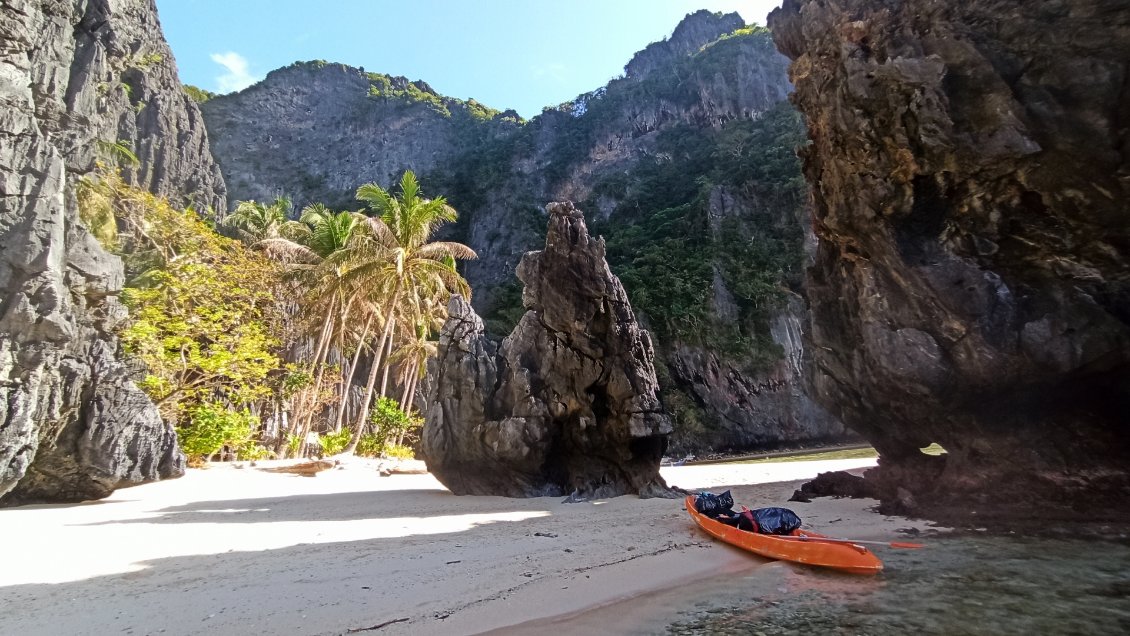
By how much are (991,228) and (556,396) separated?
8.96 metres

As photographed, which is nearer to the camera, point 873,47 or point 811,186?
point 873,47

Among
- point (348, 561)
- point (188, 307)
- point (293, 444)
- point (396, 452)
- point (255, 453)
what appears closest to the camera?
point (348, 561)

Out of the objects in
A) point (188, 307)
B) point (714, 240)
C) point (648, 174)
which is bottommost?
point (188, 307)

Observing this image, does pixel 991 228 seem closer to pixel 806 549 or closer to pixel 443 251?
pixel 806 549

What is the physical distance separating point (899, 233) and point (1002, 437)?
13.7 ft

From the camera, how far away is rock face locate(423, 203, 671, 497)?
10.8m

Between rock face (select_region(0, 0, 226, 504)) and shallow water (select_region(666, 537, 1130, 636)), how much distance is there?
35.8ft

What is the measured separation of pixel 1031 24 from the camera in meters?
7.99

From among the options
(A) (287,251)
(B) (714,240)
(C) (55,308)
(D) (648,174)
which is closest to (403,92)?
(D) (648,174)

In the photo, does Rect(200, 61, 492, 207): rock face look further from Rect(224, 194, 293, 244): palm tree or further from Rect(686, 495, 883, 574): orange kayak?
Rect(686, 495, 883, 574): orange kayak

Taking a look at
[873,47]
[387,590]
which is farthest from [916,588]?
[873,47]

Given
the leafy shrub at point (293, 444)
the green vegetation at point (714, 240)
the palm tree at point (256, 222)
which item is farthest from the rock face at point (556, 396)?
the palm tree at point (256, 222)

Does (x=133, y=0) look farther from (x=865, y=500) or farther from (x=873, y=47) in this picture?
(x=865, y=500)

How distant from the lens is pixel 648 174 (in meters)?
49.0
